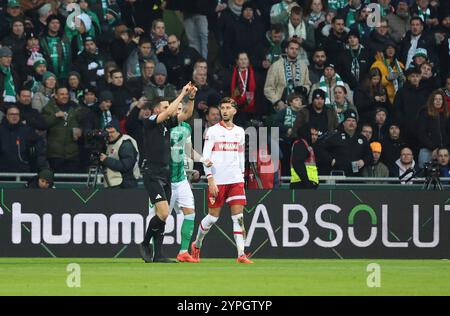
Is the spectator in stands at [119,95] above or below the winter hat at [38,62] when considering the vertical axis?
below

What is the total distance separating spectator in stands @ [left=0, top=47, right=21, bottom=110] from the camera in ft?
76.8

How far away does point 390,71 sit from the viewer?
25734 mm

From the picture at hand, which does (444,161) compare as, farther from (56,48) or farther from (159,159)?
(56,48)

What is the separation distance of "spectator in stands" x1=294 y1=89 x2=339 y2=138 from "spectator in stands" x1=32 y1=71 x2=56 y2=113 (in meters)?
4.46

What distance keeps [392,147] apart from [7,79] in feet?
23.7

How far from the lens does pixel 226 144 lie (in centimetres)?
1909

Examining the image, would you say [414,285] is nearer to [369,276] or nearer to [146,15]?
[369,276]

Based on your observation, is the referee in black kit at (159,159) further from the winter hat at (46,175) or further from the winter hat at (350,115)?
the winter hat at (350,115)

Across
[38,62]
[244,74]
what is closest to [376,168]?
[244,74]

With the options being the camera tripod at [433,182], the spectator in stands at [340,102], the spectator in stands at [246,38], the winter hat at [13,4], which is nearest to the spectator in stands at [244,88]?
the spectator in stands at [246,38]

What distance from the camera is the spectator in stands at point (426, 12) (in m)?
27.2

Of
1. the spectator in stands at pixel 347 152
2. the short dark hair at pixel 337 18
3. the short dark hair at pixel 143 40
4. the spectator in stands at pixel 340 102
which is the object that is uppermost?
the short dark hair at pixel 337 18

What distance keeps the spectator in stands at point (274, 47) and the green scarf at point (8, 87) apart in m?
5.02

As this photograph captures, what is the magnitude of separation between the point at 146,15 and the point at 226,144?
7.32m
